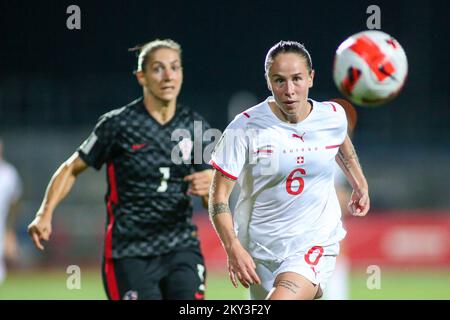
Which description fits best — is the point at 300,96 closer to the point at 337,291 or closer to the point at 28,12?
the point at 337,291

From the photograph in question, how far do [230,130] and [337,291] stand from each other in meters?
5.00

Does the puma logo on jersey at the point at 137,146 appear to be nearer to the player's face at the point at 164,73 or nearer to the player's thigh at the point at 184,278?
the player's face at the point at 164,73

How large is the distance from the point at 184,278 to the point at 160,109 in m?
1.29

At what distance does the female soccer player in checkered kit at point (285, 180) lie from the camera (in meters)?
5.68

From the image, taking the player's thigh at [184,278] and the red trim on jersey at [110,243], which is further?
the red trim on jersey at [110,243]

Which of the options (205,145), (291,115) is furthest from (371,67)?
(205,145)

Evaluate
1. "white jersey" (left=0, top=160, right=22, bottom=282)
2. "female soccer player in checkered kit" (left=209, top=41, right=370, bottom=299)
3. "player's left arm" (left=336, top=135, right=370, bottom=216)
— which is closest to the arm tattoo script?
"player's left arm" (left=336, top=135, right=370, bottom=216)

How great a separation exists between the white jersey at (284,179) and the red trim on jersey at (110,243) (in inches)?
47.7

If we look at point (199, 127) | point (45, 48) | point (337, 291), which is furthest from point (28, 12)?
point (199, 127)

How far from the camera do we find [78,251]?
17188 millimetres

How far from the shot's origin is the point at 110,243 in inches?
268

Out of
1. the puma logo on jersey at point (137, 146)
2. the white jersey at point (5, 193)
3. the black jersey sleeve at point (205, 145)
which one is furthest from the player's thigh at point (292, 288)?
the white jersey at point (5, 193)

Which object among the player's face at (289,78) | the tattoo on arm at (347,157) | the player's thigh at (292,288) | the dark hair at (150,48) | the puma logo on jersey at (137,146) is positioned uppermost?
the dark hair at (150,48)

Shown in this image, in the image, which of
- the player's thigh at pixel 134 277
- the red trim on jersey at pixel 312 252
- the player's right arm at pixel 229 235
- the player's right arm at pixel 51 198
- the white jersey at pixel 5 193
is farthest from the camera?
the white jersey at pixel 5 193
